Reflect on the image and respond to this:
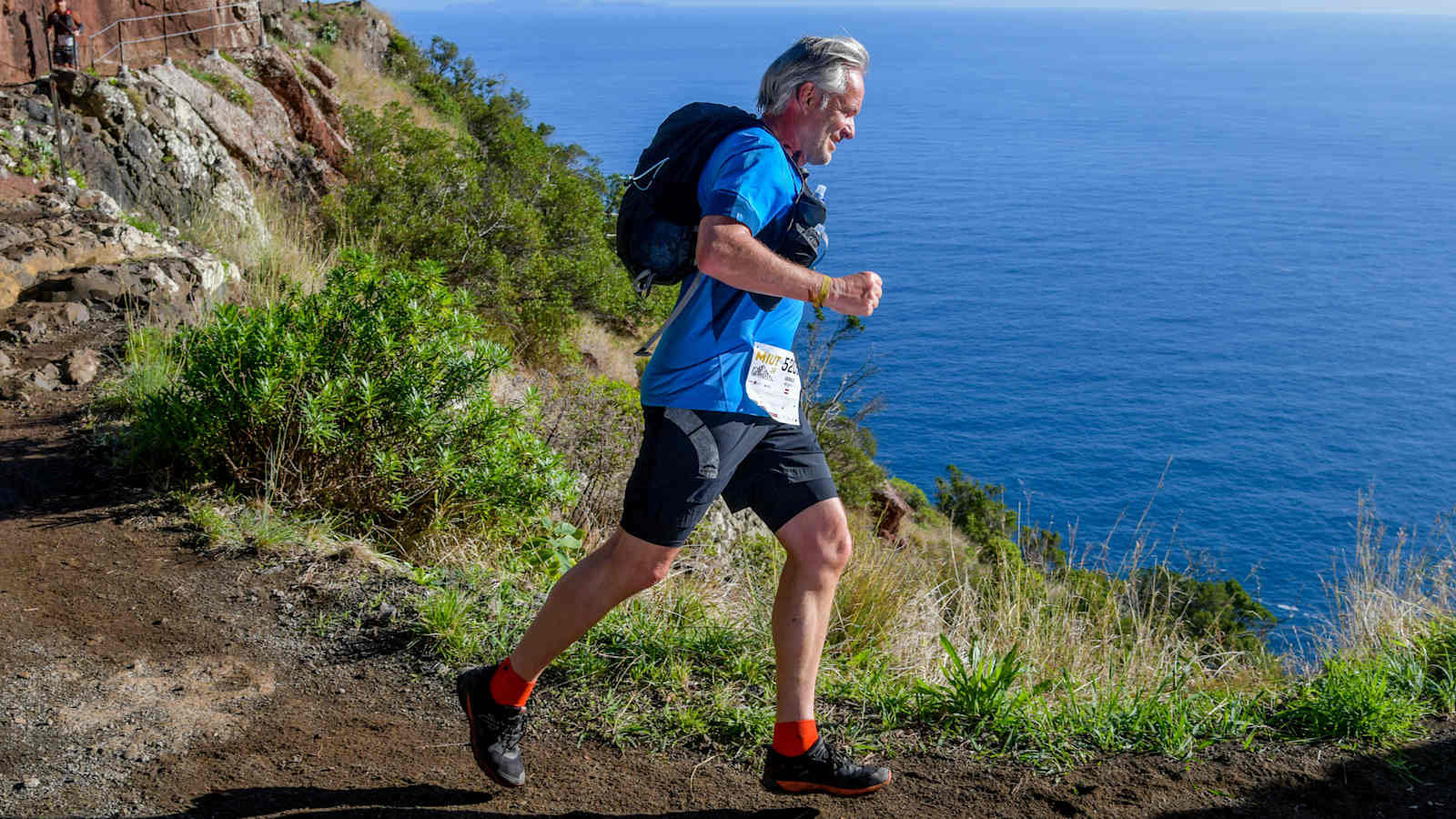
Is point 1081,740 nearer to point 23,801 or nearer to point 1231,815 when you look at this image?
point 1231,815

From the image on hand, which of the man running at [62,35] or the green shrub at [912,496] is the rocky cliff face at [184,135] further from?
the green shrub at [912,496]

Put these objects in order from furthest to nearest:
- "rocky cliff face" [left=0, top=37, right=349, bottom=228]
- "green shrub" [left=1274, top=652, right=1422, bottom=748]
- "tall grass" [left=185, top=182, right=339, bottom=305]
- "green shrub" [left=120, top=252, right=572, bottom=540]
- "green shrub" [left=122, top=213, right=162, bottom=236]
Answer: "rocky cliff face" [left=0, top=37, right=349, bottom=228] < "green shrub" [left=122, top=213, right=162, bottom=236] < "tall grass" [left=185, top=182, right=339, bottom=305] < "green shrub" [left=120, top=252, right=572, bottom=540] < "green shrub" [left=1274, top=652, right=1422, bottom=748]

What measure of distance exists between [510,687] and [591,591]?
0.38 m

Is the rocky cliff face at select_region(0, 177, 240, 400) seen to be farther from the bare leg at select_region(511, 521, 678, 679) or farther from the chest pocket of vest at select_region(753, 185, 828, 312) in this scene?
the chest pocket of vest at select_region(753, 185, 828, 312)

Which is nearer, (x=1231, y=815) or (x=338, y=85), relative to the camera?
(x=1231, y=815)

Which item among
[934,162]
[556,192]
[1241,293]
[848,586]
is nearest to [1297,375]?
[1241,293]

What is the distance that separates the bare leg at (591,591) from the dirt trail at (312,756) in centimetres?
41

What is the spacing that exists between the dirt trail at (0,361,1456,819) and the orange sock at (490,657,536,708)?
0.83 feet

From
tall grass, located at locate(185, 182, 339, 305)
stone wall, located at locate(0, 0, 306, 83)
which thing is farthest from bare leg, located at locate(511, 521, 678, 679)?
stone wall, located at locate(0, 0, 306, 83)

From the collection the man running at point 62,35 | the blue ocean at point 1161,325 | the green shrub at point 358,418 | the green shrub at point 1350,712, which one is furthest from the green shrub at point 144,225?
the blue ocean at point 1161,325

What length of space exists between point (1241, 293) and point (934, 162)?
157ft

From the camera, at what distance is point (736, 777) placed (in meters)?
2.97

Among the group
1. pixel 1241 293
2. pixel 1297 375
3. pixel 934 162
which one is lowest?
pixel 1297 375

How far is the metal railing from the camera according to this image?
15.0 metres
